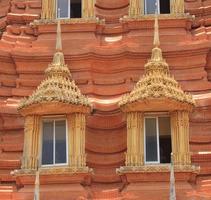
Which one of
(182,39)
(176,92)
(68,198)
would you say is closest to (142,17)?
(182,39)

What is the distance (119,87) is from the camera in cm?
1723

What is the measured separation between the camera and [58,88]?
16.3m

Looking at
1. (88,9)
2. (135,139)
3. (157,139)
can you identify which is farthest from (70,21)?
(157,139)

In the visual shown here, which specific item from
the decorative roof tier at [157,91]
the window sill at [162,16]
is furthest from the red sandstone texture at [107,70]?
the decorative roof tier at [157,91]

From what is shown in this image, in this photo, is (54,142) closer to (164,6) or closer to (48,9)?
(48,9)

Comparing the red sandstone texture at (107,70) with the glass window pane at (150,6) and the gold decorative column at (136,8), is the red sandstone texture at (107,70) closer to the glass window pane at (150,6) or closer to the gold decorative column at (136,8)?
the gold decorative column at (136,8)

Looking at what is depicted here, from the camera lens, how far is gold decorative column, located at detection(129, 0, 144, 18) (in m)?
18.2

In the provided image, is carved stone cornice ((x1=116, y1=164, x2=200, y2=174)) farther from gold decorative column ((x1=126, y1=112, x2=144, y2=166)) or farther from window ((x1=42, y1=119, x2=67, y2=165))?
window ((x1=42, y1=119, x2=67, y2=165))

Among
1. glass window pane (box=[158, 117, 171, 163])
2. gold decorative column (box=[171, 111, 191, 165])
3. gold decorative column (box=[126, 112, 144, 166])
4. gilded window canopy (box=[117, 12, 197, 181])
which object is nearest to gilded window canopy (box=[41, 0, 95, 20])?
gilded window canopy (box=[117, 12, 197, 181])

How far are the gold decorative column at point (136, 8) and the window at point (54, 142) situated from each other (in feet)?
12.0

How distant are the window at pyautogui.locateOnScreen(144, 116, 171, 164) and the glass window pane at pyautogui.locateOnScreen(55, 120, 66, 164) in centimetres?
187

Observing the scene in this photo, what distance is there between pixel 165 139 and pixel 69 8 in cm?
479

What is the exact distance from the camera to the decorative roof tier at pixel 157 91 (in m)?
15.8

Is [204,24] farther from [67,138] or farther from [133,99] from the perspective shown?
[67,138]
